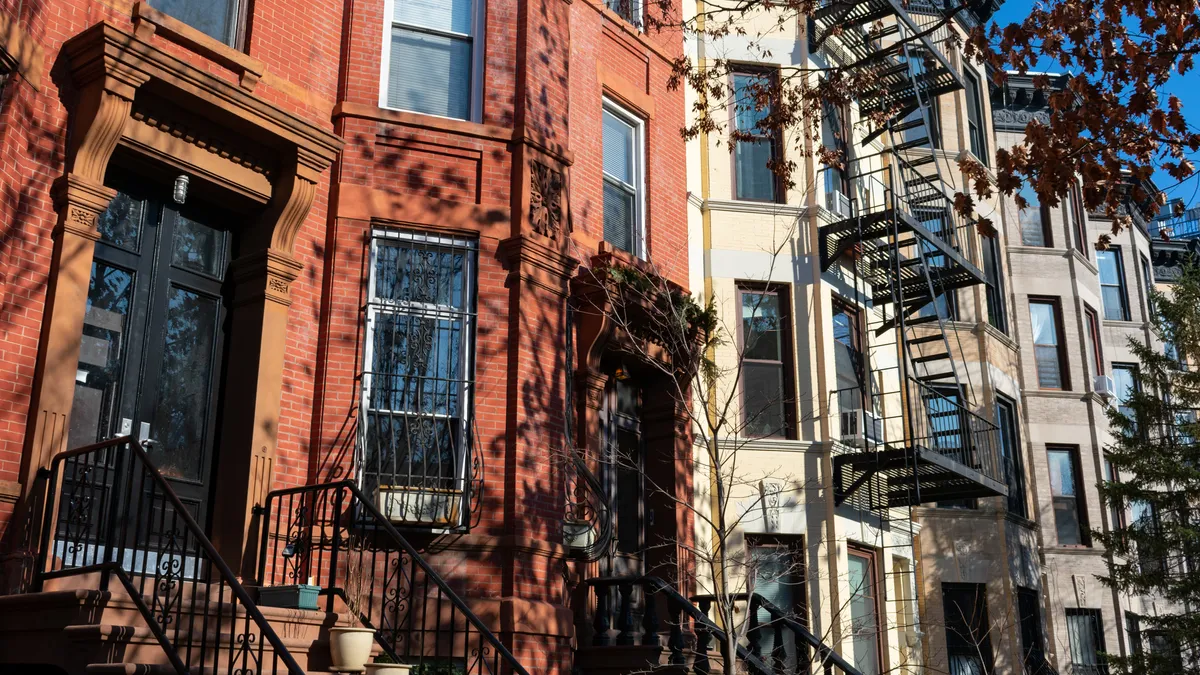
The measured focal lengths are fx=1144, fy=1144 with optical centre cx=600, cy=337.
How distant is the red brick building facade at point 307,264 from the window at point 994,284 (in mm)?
11106

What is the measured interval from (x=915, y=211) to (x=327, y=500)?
11.6 metres

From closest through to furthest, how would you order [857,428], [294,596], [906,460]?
[294,596], [906,460], [857,428]

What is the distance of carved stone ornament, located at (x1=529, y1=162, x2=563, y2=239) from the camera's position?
11188 millimetres

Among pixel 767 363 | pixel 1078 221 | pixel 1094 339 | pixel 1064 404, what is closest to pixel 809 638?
pixel 767 363

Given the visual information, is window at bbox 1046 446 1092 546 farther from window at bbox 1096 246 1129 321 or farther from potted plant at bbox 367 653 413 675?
potted plant at bbox 367 653 413 675

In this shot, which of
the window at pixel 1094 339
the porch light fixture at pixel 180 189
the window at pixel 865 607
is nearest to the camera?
the porch light fixture at pixel 180 189

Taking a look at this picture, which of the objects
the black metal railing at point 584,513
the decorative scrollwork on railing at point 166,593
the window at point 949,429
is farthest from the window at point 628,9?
the decorative scrollwork on railing at point 166,593

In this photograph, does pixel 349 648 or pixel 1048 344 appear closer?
pixel 349 648

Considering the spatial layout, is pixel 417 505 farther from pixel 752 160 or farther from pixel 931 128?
pixel 931 128

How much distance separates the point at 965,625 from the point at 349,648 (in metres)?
12.7

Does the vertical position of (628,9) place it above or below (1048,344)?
above

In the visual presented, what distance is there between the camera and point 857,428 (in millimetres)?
15430

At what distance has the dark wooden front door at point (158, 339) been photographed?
8734mm

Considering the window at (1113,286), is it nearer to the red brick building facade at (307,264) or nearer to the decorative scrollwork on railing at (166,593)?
the red brick building facade at (307,264)
